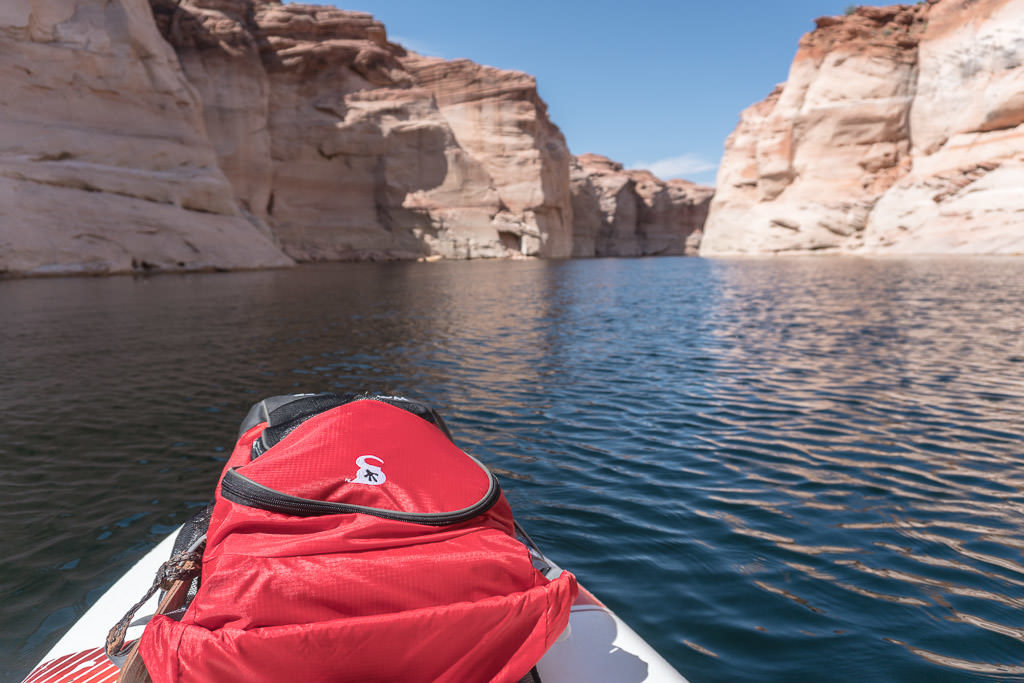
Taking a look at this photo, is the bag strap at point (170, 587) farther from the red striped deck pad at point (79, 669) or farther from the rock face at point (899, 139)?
the rock face at point (899, 139)

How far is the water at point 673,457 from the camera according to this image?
2775 millimetres

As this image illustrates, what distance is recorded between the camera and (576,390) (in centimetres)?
728

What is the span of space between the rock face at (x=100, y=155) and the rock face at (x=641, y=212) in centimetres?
5848

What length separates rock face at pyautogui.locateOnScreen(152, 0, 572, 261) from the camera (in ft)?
130

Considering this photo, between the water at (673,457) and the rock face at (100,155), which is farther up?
the rock face at (100,155)

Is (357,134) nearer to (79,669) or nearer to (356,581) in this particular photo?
(79,669)

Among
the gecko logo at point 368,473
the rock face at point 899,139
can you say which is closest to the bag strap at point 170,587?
the gecko logo at point 368,473

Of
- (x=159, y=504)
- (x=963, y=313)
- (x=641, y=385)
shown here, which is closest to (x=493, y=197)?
(x=963, y=313)

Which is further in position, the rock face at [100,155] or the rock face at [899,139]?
the rock face at [899,139]

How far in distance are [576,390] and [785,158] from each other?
48831 mm

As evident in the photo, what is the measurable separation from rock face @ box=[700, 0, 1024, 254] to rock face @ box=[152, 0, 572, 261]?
2065cm

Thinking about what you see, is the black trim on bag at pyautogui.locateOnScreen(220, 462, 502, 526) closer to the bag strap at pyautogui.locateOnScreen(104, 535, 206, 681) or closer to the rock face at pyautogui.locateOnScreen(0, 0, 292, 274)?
the bag strap at pyautogui.locateOnScreen(104, 535, 206, 681)

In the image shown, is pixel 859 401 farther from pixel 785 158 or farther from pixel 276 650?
pixel 785 158

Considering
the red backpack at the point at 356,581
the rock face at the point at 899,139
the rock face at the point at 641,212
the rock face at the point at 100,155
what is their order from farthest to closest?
the rock face at the point at 641,212 → the rock face at the point at 899,139 → the rock face at the point at 100,155 → the red backpack at the point at 356,581
